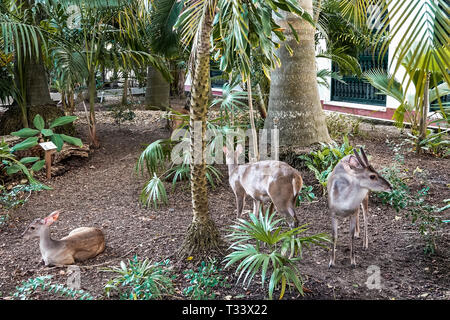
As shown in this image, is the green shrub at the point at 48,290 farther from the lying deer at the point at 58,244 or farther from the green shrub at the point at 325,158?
the green shrub at the point at 325,158

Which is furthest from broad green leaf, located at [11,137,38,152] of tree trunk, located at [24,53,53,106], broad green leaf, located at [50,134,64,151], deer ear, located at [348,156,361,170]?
deer ear, located at [348,156,361,170]

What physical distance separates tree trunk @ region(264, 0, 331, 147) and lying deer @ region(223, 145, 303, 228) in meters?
2.41

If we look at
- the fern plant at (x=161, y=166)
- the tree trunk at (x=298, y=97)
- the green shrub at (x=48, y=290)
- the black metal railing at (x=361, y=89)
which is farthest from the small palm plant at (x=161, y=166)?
the black metal railing at (x=361, y=89)

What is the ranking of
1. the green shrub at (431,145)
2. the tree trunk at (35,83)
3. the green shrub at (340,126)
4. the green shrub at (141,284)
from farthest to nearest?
the green shrub at (340,126) → the tree trunk at (35,83) → the green shrub at (431,145) → the green shrub at (141,284)

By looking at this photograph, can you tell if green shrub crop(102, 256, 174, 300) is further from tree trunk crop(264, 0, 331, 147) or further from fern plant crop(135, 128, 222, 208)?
tree trunk crop(264, 0, 331, 147)

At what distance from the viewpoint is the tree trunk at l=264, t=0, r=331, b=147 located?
21.5 ft

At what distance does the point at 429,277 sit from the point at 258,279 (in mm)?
1376

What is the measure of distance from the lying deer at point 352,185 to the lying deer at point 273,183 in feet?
1.14

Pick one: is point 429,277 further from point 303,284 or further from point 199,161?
point 199,161

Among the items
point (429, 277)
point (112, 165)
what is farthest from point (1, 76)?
point (429, 277)

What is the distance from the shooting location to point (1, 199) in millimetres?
5195

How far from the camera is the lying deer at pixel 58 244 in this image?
392 centimetres

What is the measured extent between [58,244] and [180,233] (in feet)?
4.10
